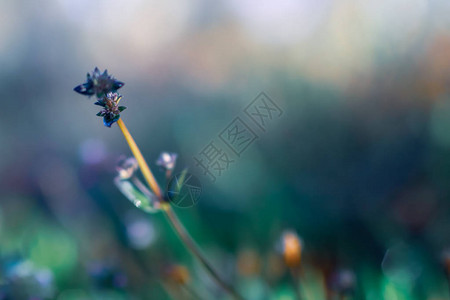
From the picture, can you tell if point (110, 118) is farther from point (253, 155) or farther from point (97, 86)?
point (253, 155)

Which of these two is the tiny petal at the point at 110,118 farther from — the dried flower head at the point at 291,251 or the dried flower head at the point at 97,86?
the dried flower head at the point at 291,251

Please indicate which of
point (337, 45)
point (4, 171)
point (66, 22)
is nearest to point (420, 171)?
point (337, 45)

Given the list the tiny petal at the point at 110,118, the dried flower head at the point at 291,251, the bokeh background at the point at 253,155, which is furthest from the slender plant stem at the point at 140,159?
the bokeh background at the point at 253,155

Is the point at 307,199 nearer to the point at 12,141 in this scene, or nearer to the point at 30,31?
the point at 12,141

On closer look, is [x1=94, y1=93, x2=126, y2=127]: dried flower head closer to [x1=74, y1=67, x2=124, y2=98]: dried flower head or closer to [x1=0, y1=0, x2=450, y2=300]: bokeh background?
[x1=74, y1=67, x2=124, y2=98]: dried flower head

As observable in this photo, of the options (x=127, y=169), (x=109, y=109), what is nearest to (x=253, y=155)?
(x=127, y=169)

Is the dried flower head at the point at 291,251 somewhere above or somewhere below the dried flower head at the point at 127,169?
below

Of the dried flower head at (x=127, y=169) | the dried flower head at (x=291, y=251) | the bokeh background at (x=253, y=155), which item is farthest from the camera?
the bokeh background at (x=253, y=155)

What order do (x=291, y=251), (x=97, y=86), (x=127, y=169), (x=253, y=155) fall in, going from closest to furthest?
1. (x=97, y=86)
2. (x=127, y=169)
3. (x=291, y=251)
4. (x=253, y=155)

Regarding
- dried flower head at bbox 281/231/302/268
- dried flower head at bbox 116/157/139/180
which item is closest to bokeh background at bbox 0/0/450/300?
dried flower head at bbox 281/231/302/268
